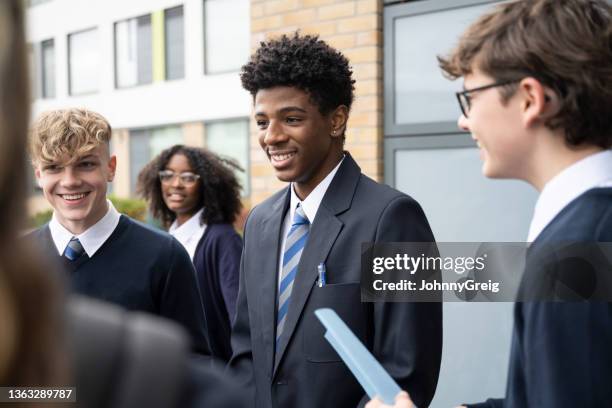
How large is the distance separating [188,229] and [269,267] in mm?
2483

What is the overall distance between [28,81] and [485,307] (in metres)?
3.97

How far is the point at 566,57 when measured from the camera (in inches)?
57.6

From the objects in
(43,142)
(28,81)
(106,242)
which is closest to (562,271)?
(28,81)

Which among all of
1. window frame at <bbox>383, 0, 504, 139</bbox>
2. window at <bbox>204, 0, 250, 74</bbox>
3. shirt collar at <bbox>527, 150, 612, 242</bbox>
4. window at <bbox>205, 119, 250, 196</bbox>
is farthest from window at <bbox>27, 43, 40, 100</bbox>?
window at <bbox>205, 119, 250, 196</bbox>

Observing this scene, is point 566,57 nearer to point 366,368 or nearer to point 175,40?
point 366,368

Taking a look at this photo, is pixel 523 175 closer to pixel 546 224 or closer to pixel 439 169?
pixel 546 224

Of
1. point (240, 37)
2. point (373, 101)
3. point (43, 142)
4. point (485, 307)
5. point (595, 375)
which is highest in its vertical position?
point (240, 37)

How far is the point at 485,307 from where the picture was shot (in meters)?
4.16

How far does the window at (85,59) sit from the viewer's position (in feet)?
81.0

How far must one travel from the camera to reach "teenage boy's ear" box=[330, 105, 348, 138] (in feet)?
8.07

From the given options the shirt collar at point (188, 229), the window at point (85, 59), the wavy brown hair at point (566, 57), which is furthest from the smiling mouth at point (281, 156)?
the window at point (85, 59)

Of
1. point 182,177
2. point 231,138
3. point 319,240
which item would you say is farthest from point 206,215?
point 231,138

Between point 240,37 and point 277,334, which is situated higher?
point 240,37

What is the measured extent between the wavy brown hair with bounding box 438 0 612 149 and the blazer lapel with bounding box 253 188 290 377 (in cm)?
109
